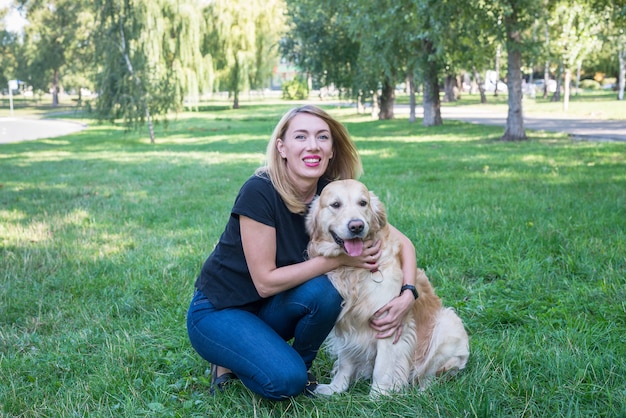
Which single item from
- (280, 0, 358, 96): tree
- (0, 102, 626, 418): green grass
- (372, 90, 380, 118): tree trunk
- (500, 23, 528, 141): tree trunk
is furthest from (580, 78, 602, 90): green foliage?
(0, 102, 626, 418): green grass

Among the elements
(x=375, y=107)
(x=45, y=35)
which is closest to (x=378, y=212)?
(x=375, y=107)

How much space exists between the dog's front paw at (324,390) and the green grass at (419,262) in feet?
0.43

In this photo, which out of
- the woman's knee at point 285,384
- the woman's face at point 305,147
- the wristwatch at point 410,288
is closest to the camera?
the woman's knee at point 285,384

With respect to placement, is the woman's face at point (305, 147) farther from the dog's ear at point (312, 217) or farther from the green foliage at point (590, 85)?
the green foliage at point (590, 85)

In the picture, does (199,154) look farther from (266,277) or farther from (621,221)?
(266,277)

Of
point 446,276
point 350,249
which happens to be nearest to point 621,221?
point 446,276

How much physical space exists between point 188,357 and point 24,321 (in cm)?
151

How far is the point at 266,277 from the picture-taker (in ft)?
10.6

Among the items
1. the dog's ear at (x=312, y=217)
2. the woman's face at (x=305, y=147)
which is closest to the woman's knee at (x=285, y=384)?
the dog's ear at (x=312, y=217)

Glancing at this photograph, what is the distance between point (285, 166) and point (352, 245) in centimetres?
67

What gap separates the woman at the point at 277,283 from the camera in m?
3.16

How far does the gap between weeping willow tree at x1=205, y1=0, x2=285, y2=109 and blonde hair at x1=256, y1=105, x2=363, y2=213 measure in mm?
31134

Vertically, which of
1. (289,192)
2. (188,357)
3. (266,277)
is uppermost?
(289,192)

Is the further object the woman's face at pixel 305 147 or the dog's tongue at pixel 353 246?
the woman's face at pixel 305 147
